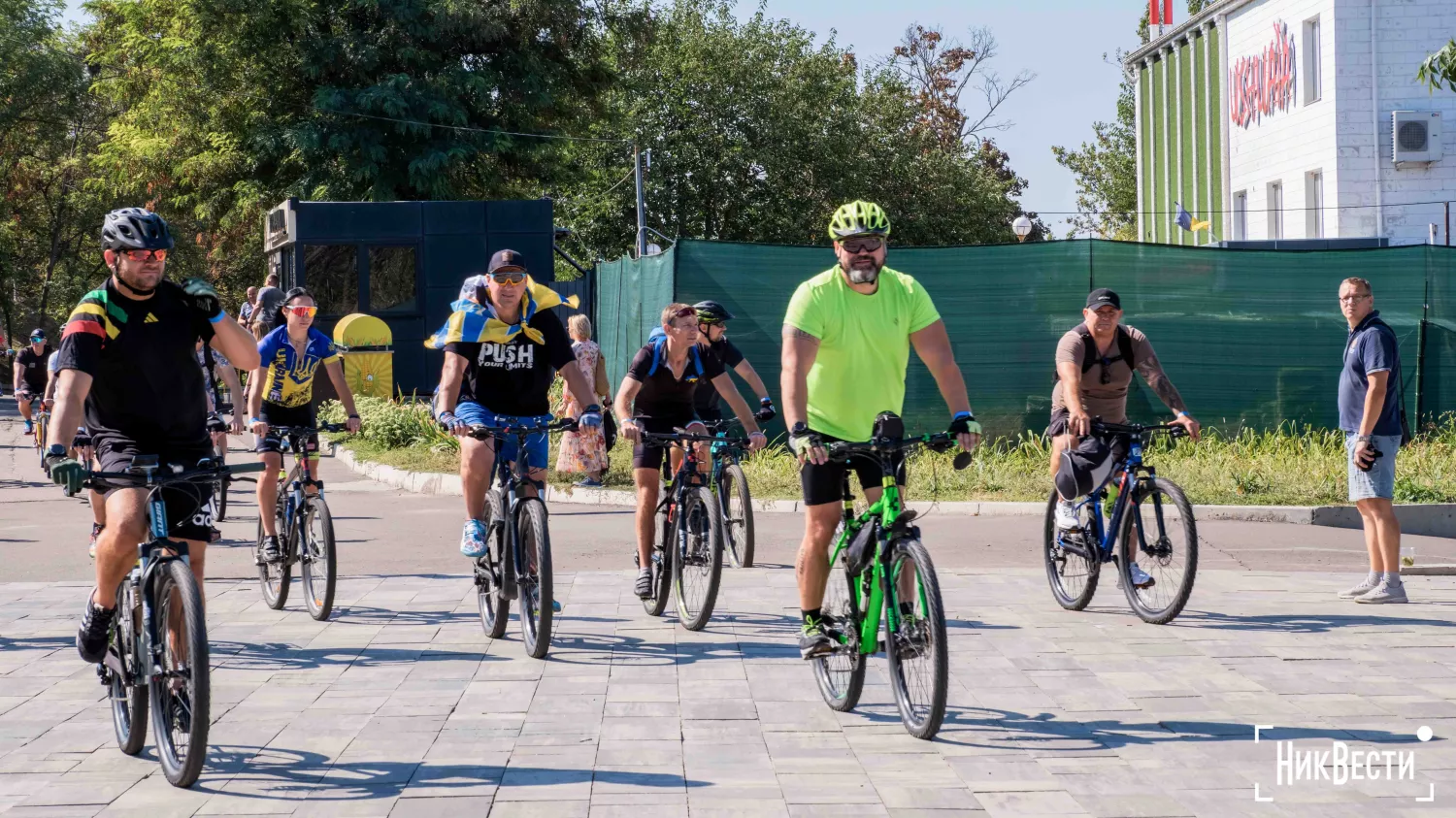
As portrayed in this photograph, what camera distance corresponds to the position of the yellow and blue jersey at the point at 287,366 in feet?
31.5

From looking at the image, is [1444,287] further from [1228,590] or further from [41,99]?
[41,99]

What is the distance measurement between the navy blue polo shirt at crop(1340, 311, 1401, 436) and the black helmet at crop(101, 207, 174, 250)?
6.23m

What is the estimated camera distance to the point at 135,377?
5.66m

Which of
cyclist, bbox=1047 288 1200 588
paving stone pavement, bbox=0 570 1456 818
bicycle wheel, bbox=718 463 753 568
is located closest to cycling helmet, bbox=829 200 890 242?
paving stone pavement, bbox=0 570 1456 818

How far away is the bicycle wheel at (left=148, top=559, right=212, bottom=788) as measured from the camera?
5.11 m

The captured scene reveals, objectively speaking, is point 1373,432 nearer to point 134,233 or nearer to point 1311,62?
point 134,233

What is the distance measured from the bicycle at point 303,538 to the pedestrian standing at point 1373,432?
18.0ft

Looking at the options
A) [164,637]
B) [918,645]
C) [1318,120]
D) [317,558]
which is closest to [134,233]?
[164,637]

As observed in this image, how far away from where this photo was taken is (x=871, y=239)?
20.2ft

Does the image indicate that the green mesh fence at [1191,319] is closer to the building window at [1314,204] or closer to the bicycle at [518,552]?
the bicycle at [518,552]

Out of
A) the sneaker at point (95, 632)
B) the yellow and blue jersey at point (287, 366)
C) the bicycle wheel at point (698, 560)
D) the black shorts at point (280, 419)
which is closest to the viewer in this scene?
the sneaker at point (95, 632)

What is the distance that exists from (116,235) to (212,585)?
197 inches

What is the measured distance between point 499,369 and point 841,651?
8.33ft

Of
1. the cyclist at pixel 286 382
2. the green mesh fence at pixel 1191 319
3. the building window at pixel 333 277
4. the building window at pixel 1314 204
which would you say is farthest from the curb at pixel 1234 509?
the building window at pixel 1314 204
